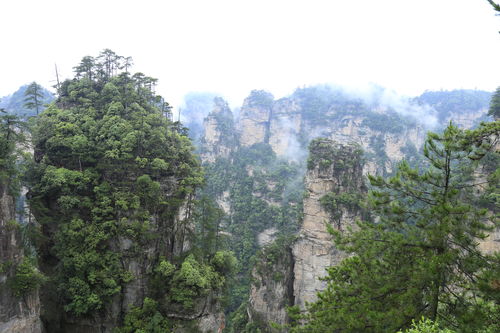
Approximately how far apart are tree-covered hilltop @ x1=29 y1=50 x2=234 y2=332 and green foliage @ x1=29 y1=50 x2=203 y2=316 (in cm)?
6

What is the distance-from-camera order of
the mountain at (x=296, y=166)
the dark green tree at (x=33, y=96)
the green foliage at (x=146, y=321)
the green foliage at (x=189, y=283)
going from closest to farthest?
the green foliage at (x=146, y=321) → the green foliage at (x=189, y=283) → the dark green tree at (x=33, y=96) → the mountain at (x=296, y=166)

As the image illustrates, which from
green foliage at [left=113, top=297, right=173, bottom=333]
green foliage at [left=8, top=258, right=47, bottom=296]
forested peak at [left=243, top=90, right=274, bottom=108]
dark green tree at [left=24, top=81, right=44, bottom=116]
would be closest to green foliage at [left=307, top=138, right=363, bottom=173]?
green foliage at [left=113, top=297, right=173, bottom=333]

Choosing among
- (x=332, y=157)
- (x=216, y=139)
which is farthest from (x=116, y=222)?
(x=216, y=139)

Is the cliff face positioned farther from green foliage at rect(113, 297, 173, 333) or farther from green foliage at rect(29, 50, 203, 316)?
green foliage at rect(113, 297, 173, 333)

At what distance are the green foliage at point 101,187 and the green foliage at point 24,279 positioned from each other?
2.13 metres

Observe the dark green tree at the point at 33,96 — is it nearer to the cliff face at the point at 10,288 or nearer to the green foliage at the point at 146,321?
the cliff face at the point at 10,288

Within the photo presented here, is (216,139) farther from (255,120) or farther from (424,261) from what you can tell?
(424,261)

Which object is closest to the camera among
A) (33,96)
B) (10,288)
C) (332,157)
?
(10,288)

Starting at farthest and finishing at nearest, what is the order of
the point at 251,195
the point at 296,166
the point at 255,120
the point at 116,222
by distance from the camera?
the point at 255,120 < the point at 296,166 < the point at 251,195 < the point at 116,222

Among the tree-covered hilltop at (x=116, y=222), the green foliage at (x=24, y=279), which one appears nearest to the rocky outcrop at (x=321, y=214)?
the tree-covered hilltop at (x=116, y=222)

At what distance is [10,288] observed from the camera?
12.3 m

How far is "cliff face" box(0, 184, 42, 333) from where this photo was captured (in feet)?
39.9

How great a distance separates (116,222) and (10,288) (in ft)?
17.8

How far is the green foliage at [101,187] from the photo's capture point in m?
15.7
